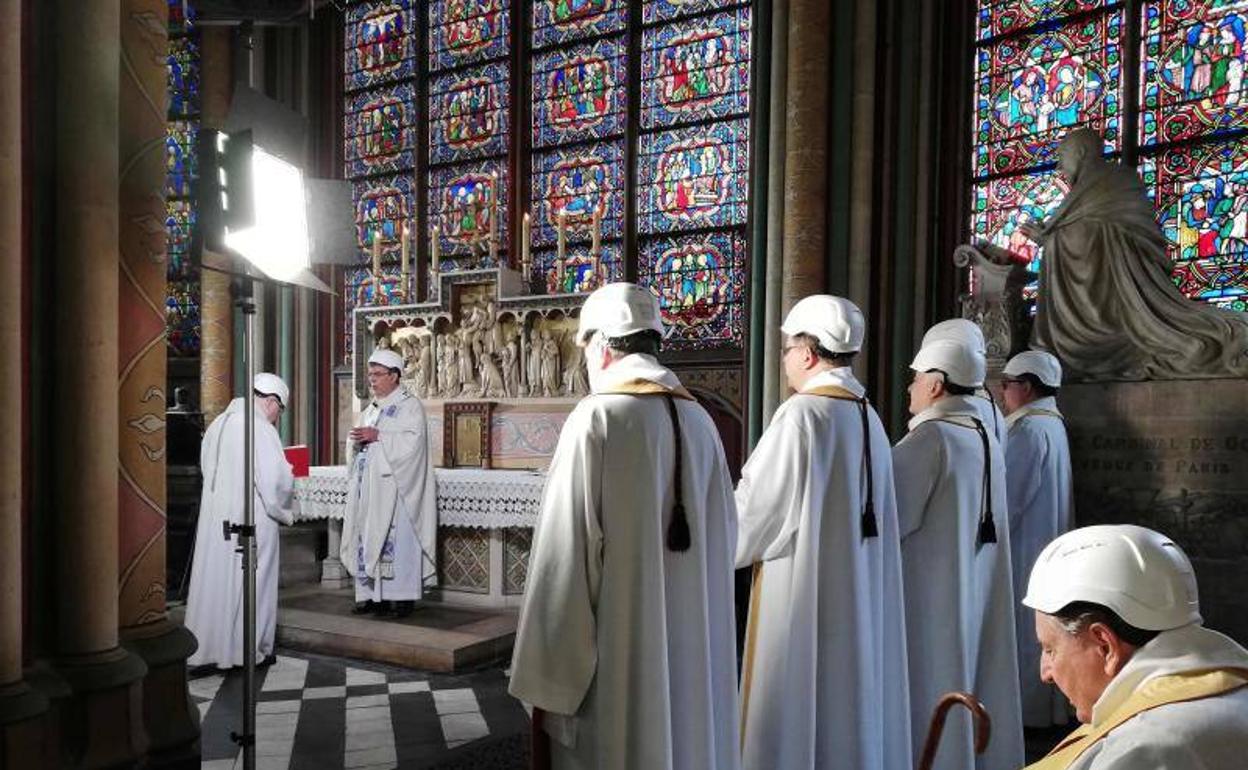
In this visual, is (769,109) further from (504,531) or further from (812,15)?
(504,531)

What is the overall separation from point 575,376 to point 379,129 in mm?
5362

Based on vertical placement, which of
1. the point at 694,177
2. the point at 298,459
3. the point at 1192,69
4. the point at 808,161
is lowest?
the point at 298,459

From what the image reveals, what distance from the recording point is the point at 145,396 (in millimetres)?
3674

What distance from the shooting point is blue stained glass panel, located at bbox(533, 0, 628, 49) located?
1020cm

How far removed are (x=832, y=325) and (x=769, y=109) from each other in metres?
5.27

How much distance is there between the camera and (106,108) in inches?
136

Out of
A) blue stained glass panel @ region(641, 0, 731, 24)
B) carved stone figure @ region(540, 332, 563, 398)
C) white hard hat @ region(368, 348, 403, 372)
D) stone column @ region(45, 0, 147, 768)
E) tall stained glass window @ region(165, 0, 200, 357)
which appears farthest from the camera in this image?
tall stained glass window @ region(165, 0, 200, 357)

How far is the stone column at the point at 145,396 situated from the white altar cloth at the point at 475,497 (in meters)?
3.25

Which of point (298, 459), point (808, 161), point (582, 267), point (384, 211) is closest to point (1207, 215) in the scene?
point (808, 161)

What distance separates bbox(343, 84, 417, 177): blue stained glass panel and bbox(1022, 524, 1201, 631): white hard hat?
1083 centimetres

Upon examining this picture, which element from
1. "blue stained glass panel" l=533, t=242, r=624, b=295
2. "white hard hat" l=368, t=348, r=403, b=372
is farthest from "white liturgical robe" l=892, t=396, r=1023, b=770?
"blue stained glass panel" l=533, t=242, r=624, b=295

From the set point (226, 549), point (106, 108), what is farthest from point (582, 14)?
point (106, 108)

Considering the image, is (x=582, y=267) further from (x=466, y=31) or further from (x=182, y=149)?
(x=182, y=149)

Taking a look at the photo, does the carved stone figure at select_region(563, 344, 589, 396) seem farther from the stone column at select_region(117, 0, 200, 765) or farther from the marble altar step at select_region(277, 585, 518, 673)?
the stone column at select_region(117, 0, 200, 765)
